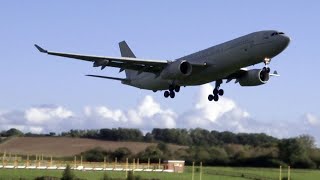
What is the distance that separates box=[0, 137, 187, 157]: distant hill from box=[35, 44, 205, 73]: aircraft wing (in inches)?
1790

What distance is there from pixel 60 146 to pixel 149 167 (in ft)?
46.5

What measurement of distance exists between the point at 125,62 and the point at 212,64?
284 inches

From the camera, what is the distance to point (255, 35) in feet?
183

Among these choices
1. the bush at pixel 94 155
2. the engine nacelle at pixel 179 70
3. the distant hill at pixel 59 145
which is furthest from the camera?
the distant hill at pixel 59 145

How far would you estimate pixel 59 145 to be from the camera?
10938cm

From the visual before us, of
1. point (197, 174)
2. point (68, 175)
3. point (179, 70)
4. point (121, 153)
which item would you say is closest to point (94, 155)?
point (121, 153)

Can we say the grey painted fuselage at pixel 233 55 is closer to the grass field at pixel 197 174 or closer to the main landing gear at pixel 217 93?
the main landing gear at pixel 217 93

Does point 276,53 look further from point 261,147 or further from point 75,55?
point 261,147

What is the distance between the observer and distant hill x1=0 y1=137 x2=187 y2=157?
10700 centimetres

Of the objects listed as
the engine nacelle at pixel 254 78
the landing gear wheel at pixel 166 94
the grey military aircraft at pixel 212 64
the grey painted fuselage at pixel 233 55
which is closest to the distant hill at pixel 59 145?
the grey military aircraft at pixel 212 64

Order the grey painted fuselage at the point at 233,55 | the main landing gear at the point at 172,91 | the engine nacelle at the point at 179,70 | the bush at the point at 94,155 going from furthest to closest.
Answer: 1. the bush at the point at 94,155
2. the main landing gear at the point at 172,91
3. the engine nacelle at the point at 179,70
4. the grey painted fuselage at the point at 233,55

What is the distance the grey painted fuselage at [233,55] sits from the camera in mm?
54719

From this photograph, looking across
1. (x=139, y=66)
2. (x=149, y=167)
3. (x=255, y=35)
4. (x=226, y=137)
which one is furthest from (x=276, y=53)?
(x=226, y=137)

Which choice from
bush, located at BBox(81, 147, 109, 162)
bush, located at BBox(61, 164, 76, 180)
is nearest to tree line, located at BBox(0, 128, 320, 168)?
bush, located at BBox(81, 147, 109, 162)
